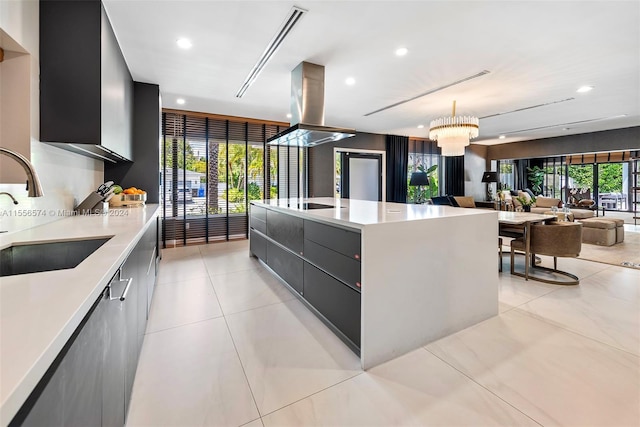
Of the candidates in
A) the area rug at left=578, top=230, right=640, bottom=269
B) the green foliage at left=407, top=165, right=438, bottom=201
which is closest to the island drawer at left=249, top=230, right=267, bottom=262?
the area rug at left=578, top=230, right=640, bottom=269

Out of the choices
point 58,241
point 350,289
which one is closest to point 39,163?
point 58,241

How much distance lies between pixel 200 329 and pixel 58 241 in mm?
1226

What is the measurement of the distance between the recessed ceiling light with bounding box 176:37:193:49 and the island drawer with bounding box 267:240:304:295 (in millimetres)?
2313

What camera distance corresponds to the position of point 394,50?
307 cm

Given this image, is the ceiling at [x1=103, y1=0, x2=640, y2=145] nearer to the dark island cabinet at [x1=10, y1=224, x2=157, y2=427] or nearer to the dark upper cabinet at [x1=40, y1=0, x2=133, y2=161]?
the dark upper cabinet at [x1=40, y1=0, x2=133, y2=161]

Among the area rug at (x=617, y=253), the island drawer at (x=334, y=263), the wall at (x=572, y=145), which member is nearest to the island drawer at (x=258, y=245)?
the island drawer at (x=334, y=263)

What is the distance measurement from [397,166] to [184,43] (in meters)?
6.33

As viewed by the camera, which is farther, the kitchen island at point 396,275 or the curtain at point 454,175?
the curtain at point 454,175

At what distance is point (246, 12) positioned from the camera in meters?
2.41

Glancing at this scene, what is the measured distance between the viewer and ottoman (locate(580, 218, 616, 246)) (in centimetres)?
520

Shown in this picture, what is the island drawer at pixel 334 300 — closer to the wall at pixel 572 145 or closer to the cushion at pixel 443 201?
the cushion at pixel 443 201

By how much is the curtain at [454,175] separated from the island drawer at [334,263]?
7780mm

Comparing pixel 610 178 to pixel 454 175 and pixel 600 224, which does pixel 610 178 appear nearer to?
pixel 454 175

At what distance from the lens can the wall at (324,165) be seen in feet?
22.8
